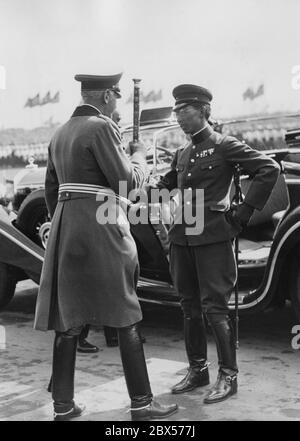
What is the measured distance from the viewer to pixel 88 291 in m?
3.37

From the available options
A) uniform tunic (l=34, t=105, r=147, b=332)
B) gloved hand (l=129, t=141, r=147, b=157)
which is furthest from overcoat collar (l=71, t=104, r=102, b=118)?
gloved hand (l=129, t=141, r=147, b=157)

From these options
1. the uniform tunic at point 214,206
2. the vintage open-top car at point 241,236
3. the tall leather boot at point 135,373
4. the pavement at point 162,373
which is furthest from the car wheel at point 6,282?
the tall leather boot at point 135,373

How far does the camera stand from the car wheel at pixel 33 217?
5.93 metres

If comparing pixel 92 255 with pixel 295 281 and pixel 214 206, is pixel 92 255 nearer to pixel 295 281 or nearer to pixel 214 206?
pixel 214 206

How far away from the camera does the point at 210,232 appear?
3.76m

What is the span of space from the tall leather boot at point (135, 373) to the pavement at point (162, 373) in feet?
0.48

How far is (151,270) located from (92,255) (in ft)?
6.13

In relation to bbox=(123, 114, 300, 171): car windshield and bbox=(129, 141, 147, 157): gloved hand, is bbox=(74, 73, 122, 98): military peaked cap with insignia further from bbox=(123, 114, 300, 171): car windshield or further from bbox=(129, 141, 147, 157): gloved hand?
bbox=(123, 114, 300, 171): car windshield

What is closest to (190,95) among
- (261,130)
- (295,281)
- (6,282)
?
(295,281)

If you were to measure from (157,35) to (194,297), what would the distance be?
18.5ft

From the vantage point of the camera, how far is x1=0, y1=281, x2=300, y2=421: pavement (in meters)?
3.55
